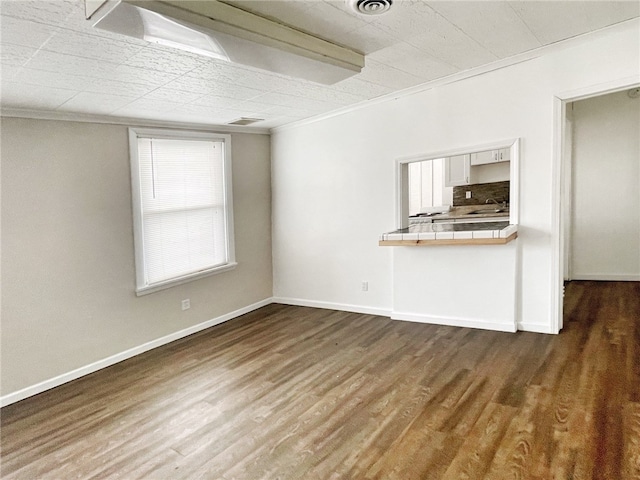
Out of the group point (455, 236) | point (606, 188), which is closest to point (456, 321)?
point (455, 236)

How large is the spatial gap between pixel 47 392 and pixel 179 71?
2.79 m

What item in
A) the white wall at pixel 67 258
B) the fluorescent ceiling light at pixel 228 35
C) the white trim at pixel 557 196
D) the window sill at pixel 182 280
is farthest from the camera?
the window sill at pixel 182 280

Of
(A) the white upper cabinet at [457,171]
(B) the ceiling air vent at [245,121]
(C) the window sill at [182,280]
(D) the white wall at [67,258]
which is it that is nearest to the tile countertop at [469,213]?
(A) the white upper cabinet at [457,171]

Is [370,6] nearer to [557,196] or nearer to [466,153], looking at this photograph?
[466,153]

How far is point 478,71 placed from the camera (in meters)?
3.61

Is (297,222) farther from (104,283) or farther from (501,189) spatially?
(501,189)

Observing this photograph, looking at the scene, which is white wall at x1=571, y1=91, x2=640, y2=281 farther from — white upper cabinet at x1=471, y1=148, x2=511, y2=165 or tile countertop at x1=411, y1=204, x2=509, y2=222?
tile countertop at x1=411, y1=204, x2=509, y2=222

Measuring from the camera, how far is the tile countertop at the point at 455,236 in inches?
134

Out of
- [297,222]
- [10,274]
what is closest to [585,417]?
[297,222]

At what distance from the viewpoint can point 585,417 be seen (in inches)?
90.4

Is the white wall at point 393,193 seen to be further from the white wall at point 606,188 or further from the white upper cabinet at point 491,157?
the white wall at point 606,188

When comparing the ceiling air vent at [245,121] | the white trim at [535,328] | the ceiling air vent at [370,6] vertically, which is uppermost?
the ceiling air vent at [245,121]

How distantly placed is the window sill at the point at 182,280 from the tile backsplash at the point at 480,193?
151 inches

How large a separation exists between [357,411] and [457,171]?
4.74 metres
